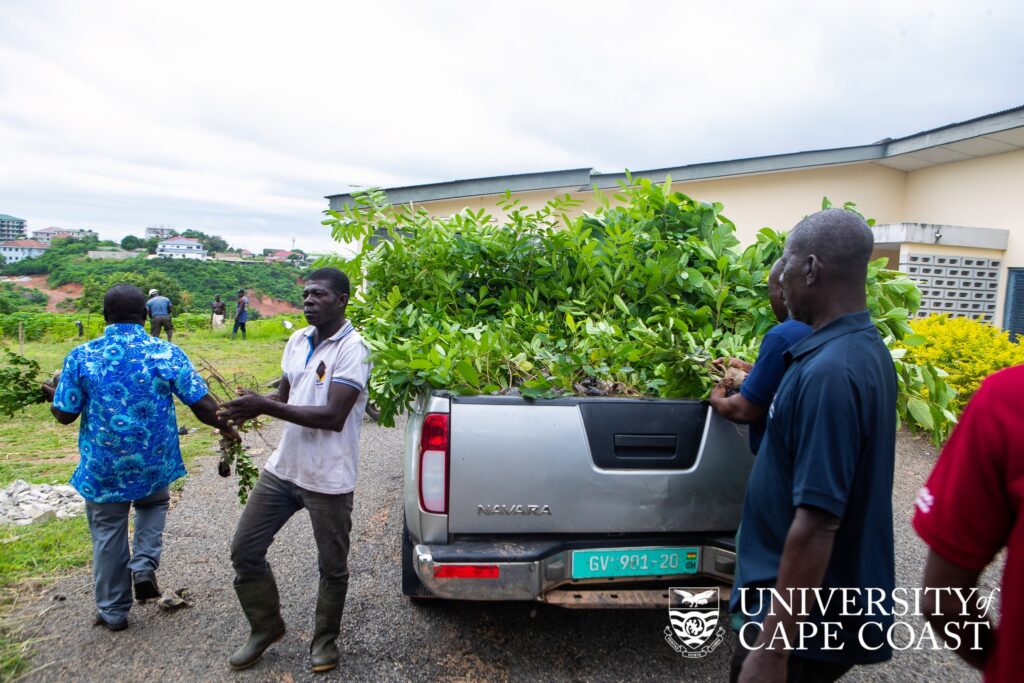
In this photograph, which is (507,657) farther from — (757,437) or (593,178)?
(593,178)

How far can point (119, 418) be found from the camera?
342 cm

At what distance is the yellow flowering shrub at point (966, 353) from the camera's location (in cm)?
735

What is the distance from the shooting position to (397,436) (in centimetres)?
809

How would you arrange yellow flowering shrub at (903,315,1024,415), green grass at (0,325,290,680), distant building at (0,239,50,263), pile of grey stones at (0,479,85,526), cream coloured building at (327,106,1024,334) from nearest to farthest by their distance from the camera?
green grass at (0,325,290,680) < pile of grey stones at (0,479,85,526) < yellow flowering shrub at (903,315,1024,415) < cream coloured building at (327,106,1024,334) < distant building at (0,239,50,263)

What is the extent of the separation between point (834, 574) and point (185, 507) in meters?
5.17

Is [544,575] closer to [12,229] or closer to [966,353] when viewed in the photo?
[966,353]

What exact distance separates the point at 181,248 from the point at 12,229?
48.8 feet

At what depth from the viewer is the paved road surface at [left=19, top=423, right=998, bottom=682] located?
315cm

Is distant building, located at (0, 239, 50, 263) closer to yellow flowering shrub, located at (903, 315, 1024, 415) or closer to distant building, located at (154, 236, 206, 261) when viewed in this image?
distant building, located at (154, 236, 206, 261)

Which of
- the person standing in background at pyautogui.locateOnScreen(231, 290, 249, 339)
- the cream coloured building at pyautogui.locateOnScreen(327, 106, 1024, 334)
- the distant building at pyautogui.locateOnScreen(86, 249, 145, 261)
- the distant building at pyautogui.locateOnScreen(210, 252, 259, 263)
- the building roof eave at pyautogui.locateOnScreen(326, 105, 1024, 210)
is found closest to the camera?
the cream coloured building at pyautogui.locateOnScreen(327, 106, 1024, 334)

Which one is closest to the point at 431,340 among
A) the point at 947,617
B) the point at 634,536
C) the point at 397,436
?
the point at 634,536

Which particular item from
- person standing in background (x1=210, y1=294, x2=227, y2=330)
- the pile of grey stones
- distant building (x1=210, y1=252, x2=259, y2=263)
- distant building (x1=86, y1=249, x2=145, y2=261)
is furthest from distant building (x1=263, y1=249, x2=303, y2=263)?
the pile of grey stones

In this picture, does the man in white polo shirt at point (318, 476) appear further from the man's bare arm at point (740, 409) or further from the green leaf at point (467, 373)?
the man's bare arm at point (740, 409)

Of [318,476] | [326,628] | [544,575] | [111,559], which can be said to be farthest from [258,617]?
[544,575]
